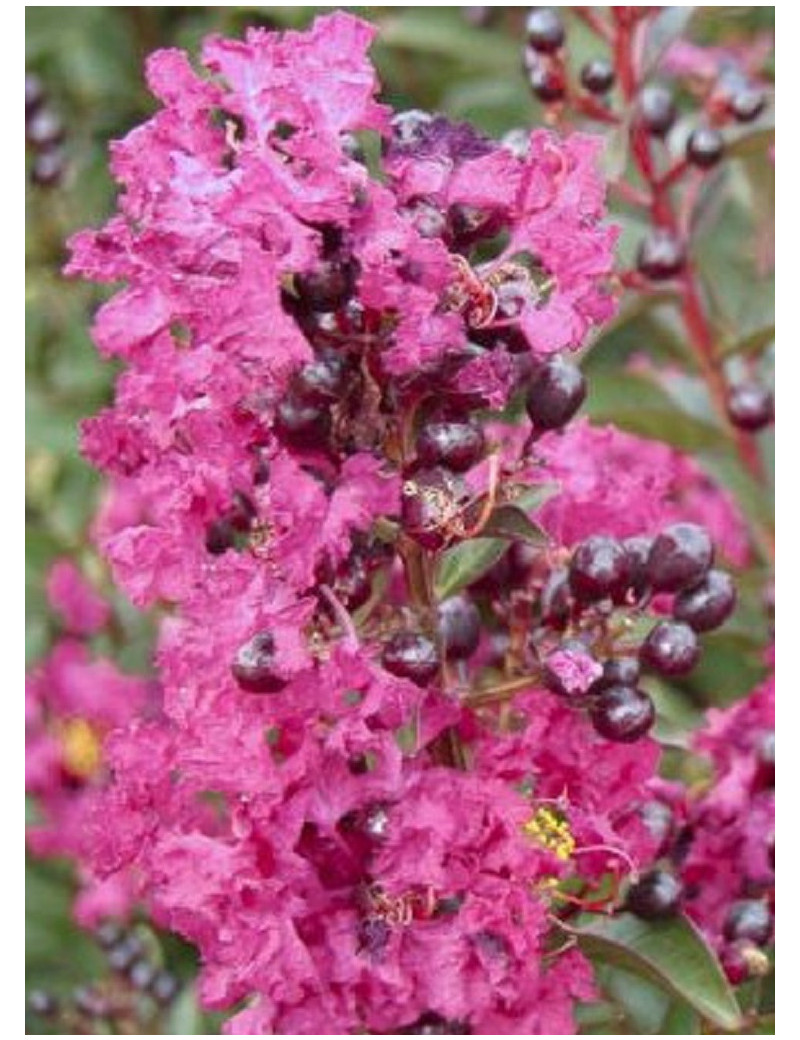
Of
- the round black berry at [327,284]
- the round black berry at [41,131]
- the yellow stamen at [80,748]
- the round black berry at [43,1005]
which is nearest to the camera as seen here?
the round black berry at [327,284]

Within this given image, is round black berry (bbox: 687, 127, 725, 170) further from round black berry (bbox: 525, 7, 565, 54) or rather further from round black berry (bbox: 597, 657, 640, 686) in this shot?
round black berry (bbox: 597, 657, 640, 686)

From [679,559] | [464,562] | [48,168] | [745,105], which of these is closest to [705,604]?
[679,559]

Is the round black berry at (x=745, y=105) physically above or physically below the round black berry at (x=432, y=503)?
above

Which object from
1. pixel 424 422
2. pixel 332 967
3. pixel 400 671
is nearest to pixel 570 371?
pixel 424 422

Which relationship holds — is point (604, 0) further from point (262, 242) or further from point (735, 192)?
point (262, 242)

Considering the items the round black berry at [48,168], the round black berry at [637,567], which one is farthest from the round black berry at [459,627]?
the round black berry at [48,168]

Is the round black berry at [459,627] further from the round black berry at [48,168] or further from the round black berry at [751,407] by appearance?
the round black berry at [48,168]

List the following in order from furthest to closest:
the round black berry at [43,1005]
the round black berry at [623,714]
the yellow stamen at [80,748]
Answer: the yellow stamen at [80,748] < the round black berry at [43,1005] < the round black berry at [623,714]

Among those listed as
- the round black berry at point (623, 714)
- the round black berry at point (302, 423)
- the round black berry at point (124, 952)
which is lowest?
the round black berry at point (124, 952)
